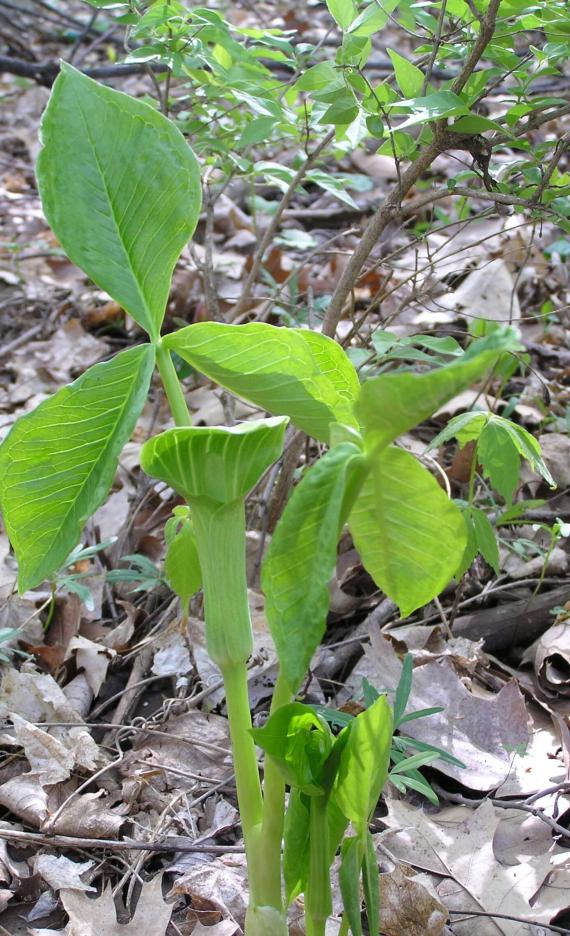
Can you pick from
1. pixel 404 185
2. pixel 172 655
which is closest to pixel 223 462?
pixel 404 185

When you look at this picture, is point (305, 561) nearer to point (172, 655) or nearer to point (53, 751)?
point (53, 751)

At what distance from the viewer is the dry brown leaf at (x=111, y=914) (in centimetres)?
135

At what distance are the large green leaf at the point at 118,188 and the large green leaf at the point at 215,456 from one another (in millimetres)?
152

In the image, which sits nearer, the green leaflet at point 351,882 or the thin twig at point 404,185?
the green leaflet at point 351,882

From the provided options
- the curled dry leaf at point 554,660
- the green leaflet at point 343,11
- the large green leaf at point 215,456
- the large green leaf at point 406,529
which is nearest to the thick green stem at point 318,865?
the large green leaf at point 406,529

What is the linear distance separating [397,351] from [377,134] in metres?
0.38

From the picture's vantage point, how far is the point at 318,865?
1.00 m

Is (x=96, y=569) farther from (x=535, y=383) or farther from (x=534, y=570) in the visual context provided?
(x=535, y=383)

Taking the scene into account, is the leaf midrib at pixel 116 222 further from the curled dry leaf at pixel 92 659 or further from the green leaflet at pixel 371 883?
the curled dry leaf at pixel 92 659

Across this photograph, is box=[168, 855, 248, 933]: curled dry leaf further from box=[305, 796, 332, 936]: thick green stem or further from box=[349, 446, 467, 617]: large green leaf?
box=[349, 446, 467, 617]: large green leaf

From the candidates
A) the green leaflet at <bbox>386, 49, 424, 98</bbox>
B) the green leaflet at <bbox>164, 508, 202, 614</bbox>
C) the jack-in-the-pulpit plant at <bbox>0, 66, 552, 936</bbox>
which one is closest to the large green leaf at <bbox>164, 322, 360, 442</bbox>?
the jack-in-the-pulpit plant at <bbox>0, 66, 552, 936</bbox>

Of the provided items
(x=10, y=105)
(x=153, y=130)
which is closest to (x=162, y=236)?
(x=153, y=130)

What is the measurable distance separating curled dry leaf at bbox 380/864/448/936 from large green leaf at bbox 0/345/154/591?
0.75 metres

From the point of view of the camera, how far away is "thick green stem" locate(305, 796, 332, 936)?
0.99m
